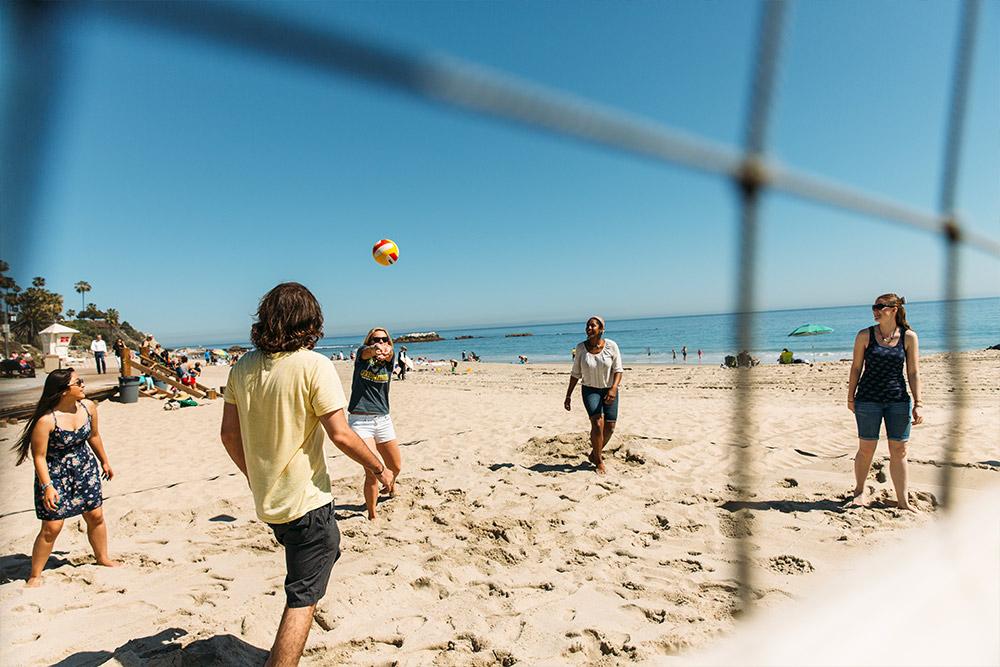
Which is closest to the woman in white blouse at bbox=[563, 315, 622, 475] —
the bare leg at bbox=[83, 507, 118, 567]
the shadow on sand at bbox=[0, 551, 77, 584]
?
the bare leg at bbox=[83, 507, 118, 567]

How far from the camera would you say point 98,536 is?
2.86m

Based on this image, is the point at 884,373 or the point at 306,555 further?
the point at 884,373

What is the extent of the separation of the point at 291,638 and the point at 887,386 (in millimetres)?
3767

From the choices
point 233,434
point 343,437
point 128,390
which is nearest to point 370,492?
point 233,434

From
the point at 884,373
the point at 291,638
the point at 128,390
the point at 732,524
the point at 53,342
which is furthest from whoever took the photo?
the point at 53,342

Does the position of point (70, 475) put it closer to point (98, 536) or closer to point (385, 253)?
point (98, 536)

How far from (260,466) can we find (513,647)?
1.25 m

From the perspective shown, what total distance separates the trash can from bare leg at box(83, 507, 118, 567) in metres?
9.81

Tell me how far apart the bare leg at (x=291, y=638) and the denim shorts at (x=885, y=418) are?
138 inches

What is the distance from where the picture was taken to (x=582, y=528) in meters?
3.22

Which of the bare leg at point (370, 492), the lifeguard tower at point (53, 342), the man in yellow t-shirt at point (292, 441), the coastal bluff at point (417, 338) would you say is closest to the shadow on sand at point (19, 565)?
the bare leg at point (370, 492)

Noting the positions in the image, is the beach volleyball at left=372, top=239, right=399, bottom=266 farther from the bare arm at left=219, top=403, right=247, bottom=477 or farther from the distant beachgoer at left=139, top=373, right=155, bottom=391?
the distant beachgoer at left=139, top=373, right=155, bottom=391

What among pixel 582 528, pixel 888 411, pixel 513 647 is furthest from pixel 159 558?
pixel 888 411

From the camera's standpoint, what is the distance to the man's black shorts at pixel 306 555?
1.77 meters
